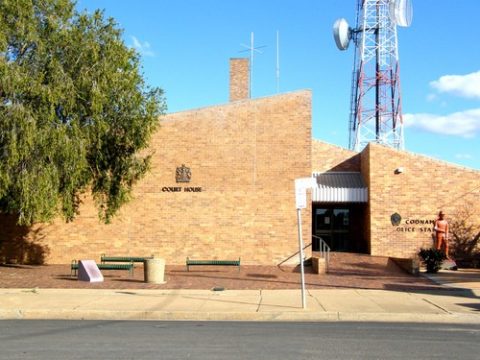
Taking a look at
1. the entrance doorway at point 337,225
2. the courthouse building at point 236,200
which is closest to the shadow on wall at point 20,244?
the courthouse building at point 236,200

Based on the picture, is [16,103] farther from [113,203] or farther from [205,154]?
[205,154]

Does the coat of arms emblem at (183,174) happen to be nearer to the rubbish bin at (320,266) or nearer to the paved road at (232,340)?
the rubbish bin at (320,266)

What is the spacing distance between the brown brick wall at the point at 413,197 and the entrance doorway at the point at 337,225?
2764 mm

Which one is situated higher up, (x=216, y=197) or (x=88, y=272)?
(x=216, y=197)

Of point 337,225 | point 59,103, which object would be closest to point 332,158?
point 337,225

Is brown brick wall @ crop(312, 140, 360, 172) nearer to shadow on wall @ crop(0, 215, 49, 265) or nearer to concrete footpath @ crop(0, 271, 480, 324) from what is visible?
concrete footpath @ crop(0, 271, 480, 324)

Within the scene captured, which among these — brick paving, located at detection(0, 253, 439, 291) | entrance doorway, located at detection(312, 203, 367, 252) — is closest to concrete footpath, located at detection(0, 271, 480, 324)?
brick paving, located at detection(0, 253, 439, 291)

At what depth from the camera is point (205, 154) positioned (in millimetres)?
22422

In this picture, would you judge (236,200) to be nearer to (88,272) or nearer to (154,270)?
(154,270)

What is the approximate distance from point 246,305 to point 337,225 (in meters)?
14.2

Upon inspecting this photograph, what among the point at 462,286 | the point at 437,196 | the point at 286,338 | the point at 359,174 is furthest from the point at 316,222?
the point at 286,338

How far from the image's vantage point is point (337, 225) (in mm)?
26062

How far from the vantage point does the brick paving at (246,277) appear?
16.0m

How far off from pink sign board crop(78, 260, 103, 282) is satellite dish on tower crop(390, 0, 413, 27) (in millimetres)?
21733
